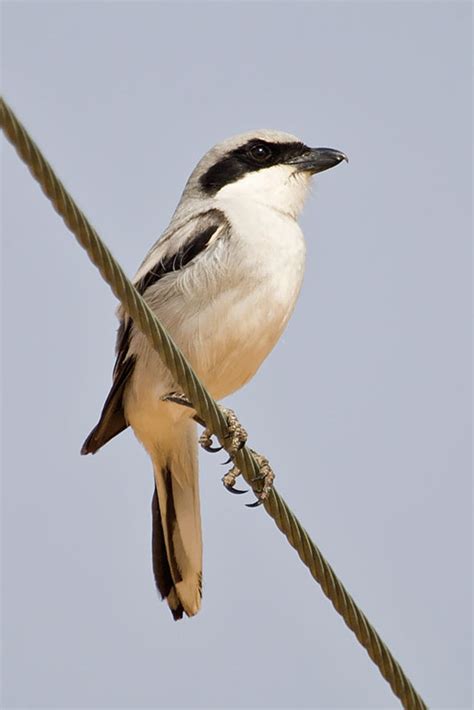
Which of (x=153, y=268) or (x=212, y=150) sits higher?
(x=212, y=150)

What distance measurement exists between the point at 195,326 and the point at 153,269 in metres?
0.43

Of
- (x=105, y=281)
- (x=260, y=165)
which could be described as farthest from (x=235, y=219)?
(x=105, y=281)

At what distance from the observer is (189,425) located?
5.74 meters

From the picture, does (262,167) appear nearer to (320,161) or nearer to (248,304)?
(320,161)

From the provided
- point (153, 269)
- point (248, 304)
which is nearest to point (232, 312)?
point (248, 304)

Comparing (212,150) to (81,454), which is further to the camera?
(212,150)

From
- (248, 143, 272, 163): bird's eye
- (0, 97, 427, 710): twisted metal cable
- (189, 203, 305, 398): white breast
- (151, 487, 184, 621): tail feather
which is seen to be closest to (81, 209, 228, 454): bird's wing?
(189, 203, 305, 398): white breast

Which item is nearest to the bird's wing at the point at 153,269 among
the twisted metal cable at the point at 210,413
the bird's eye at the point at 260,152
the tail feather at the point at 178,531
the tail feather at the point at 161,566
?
the tail feather at the point at 178,531

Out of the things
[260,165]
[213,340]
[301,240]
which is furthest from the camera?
[260,165]

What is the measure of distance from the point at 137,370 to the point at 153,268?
45 centimetres

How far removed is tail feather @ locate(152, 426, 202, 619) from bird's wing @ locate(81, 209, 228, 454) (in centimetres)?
30

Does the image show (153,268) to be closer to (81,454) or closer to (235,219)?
(235,219)

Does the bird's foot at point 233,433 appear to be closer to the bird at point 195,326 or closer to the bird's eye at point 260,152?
the bird at point 195,326

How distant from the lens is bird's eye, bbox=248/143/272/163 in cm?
619
